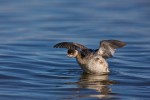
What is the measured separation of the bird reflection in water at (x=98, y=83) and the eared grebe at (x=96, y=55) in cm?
17

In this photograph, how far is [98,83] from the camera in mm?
14445

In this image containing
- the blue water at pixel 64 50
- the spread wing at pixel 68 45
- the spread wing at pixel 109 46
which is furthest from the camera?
the spread wing at pixel 109 46

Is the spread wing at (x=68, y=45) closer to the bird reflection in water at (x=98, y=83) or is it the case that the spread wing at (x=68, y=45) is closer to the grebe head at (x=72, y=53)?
the grebe head at (x=72, y=53)

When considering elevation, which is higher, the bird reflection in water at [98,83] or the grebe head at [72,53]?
the grebe head at [72,53]

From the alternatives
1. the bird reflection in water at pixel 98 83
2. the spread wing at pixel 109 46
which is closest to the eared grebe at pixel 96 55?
the spread wing at pixel 109 46

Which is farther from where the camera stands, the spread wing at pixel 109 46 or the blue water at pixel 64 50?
the spread wing at pixel 109 46

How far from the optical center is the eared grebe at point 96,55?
15.2 metres

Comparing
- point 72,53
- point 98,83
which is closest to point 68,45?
point 72,53

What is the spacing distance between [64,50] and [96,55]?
3011 millimetres

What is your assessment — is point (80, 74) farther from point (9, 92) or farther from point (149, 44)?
point (149, 44)

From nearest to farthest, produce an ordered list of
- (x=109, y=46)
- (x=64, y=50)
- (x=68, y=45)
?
(x=68, y=45) < (x=109, y=46) < (x=64, y=50)

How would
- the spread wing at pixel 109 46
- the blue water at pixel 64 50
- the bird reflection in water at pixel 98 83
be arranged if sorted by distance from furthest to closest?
the spread wing at pixel 109 46 → the blue water at pixel 64 50 → the bird reflection in water at pixel 98 83

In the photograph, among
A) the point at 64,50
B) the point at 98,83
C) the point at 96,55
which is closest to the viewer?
the point at 98,83

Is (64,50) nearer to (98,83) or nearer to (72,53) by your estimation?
(72,53)
